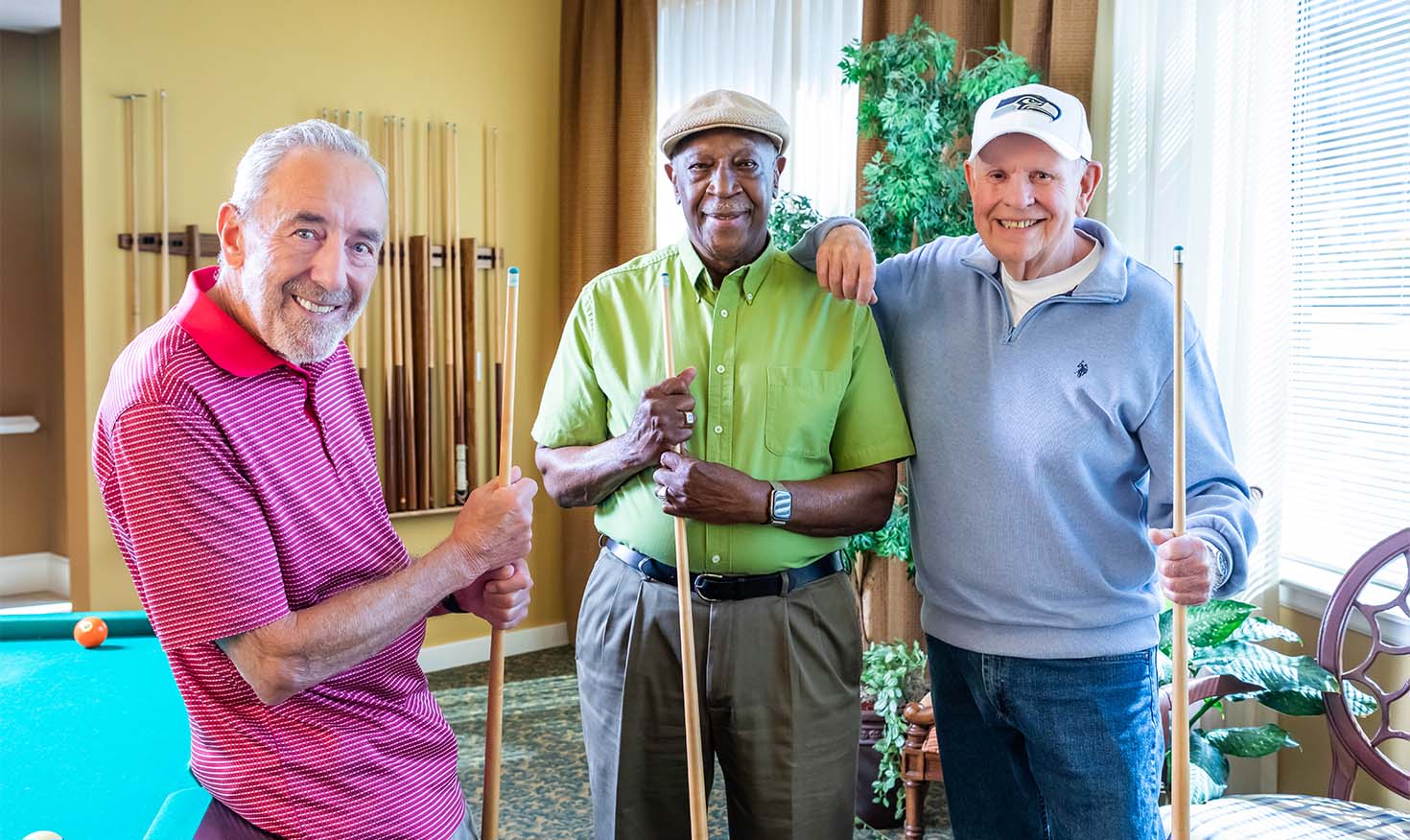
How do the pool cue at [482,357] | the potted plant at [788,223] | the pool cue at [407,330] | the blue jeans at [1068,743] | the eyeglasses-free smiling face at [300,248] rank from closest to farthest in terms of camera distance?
the eyeglasses-free smiling face at [300,248] → the blue jeans at [1068,743] → the potted plant at [788,223] → the pool cue at [407,330] → the pool cue at [482,357]

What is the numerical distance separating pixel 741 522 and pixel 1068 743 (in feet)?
2.03

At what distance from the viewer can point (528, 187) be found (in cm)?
505

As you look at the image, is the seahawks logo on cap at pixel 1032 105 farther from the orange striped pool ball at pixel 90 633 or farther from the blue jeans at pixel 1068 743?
the orange striped pool ball at pixel 90 633

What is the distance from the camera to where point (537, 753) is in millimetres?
3908

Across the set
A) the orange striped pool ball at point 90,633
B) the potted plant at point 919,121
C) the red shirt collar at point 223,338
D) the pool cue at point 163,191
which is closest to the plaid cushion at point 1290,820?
the potted plant at point 919,121

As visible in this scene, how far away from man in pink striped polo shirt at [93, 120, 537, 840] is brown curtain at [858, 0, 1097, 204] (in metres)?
2.32

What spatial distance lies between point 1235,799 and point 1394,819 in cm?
28

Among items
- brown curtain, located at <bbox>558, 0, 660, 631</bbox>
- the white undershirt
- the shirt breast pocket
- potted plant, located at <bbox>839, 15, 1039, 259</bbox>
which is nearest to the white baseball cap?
the white undershirt

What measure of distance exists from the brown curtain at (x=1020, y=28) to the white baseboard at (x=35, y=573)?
4.94 meters

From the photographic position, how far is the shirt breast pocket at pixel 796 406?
6.37 feet

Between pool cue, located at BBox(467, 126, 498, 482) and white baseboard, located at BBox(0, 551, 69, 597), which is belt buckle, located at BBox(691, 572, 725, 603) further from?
white baseboard, located at BBox(0, 551, 69, 597)

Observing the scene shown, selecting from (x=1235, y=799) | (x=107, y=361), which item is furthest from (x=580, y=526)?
(x=1235, y=799)

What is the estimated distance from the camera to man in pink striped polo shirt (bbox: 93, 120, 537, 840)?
1.24m

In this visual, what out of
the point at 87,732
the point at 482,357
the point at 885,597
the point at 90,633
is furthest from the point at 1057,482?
the point at 482,357
